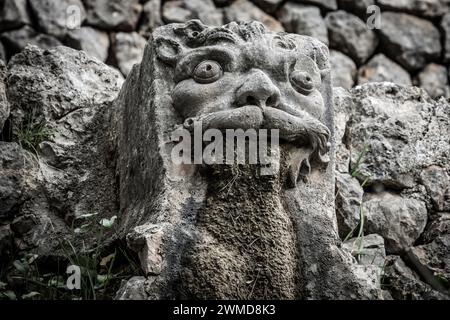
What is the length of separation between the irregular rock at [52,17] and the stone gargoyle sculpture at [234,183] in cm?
265

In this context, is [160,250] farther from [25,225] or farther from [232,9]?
[232,9]

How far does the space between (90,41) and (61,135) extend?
2431 millimetres

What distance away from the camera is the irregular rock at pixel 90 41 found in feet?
18.8

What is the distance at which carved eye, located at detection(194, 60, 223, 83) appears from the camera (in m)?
2.97

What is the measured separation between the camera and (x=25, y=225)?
3.21 metres

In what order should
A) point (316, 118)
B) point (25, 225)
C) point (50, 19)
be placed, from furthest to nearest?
point (50, 19), point (25, 225), point (316, 118)

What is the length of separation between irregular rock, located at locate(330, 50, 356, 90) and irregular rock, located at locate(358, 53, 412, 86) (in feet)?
0.23

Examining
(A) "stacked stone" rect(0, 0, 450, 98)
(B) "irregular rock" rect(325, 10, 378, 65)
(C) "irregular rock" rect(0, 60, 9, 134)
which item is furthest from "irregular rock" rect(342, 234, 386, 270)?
(B) "irregular rock" rect(325, 10, 378, 65)

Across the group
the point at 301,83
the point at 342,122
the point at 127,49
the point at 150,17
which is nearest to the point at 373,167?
the point at 342,122

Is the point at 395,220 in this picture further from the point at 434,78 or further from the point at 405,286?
the point at 434,78

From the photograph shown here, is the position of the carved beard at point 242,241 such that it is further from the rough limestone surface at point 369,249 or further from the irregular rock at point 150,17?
the irregular rock at point 150,17

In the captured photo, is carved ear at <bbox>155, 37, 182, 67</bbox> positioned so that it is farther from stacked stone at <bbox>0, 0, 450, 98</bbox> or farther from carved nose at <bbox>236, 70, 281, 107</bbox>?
stacked stone at <bbox>0, 0, 450, 98</bbox>

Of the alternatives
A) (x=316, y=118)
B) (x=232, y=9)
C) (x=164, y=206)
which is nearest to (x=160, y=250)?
(x=164, y=206)

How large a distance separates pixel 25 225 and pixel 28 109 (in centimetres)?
48
